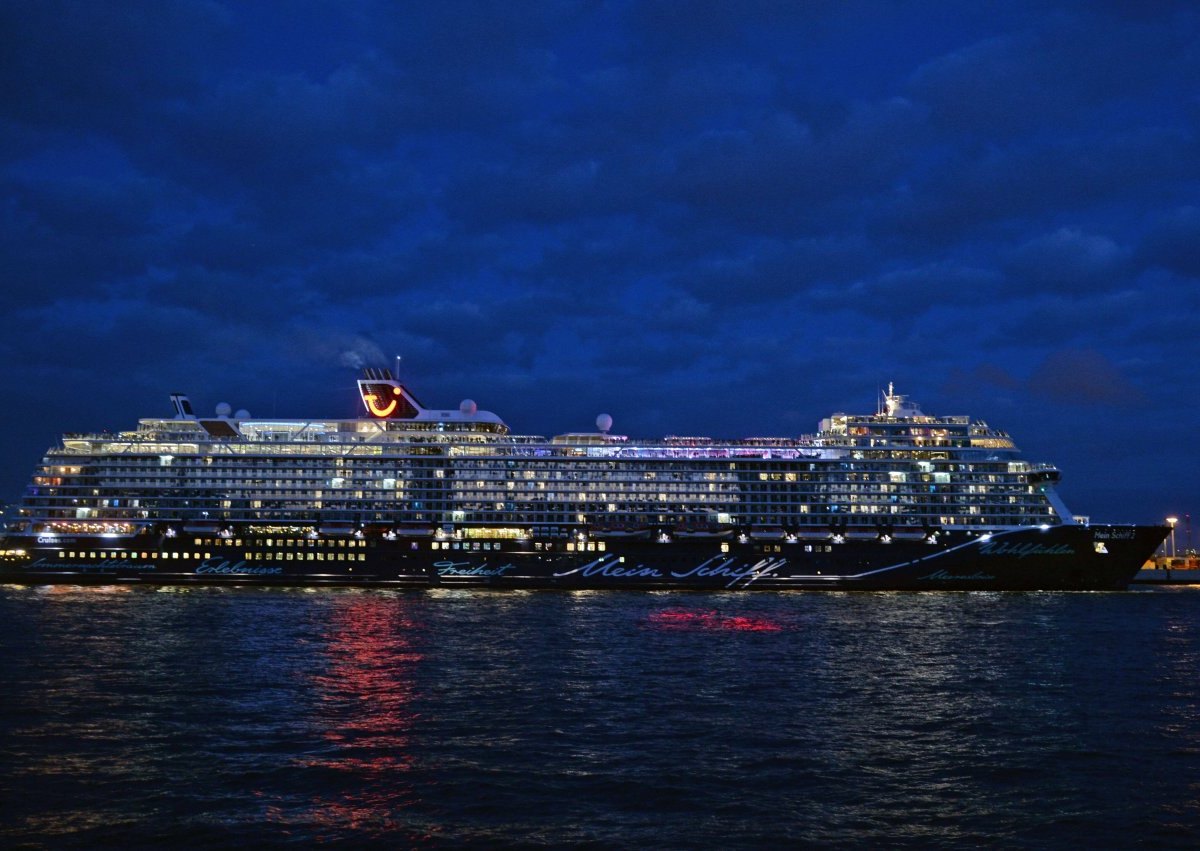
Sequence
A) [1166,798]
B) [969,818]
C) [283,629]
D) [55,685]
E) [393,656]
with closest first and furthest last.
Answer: [969,818] < [1166,798] < [55,685] < [393,656] < [283,629]

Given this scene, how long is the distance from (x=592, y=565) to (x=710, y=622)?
87.0 feet

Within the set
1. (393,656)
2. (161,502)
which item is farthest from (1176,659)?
(161,502)

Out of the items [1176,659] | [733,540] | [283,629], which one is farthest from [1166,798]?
[733,540]

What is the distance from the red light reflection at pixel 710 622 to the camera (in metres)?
52.7

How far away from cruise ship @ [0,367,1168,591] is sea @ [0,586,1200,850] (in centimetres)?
2929

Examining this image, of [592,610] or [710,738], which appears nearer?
[710,738]

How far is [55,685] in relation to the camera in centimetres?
3256

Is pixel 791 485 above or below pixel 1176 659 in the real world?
above

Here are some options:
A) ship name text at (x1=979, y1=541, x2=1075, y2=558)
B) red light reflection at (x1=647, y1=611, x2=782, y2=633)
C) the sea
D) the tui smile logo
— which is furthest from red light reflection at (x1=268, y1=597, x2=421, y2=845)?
ship name text at (x1=979, y1=541, x2=1075, y2=558)

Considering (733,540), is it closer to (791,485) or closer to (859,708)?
(791,485)

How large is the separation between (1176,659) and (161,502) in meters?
77.1

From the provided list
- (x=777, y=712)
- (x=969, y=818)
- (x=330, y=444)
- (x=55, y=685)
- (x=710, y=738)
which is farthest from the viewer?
(x=330, y=444)

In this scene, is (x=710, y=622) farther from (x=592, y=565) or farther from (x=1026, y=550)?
(x=1026, y=550)

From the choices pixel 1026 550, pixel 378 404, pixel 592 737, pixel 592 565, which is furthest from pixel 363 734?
pixel 378 404
